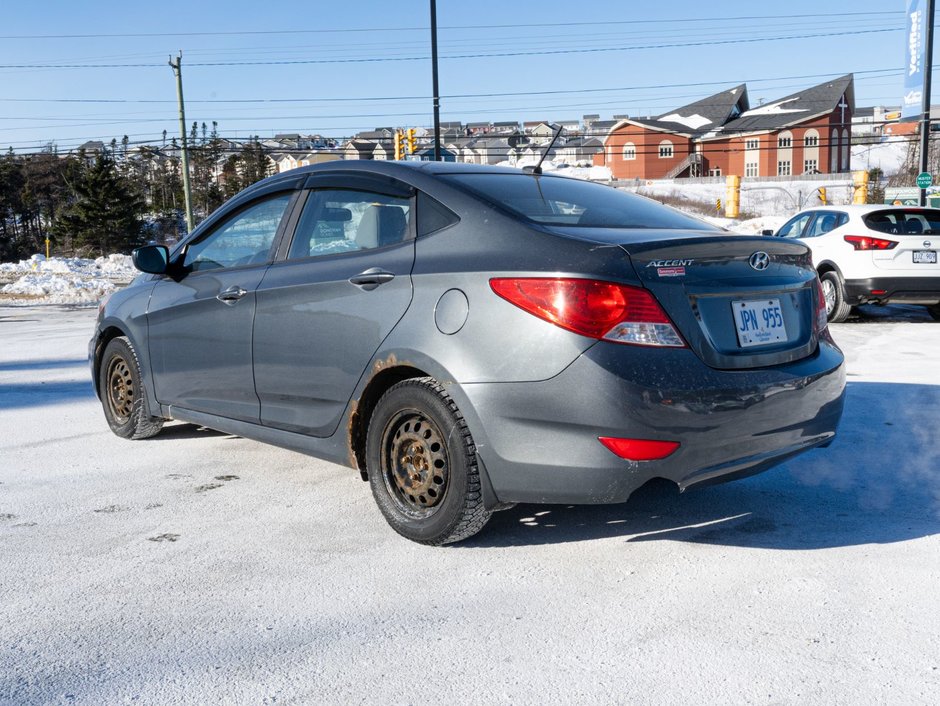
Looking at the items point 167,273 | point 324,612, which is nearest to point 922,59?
point 167,273

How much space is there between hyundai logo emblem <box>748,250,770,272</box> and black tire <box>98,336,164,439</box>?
3575 mm

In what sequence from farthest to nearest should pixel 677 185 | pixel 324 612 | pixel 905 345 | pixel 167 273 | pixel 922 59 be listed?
pixel 677 185 → pixel 922 59 → pixel 905 345 → pixel 167 273 → pixel 324 612

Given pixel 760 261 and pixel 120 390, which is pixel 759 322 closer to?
pixel 760 261

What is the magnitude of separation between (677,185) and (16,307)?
185 feet

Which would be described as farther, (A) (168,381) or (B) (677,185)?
(B) (677,185)

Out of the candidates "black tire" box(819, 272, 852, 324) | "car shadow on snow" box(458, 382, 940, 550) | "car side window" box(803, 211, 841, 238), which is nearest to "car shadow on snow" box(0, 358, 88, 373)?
"car shadow on snow" box(458, 382, 940, 550)

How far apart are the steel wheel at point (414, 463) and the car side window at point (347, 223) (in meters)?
0.80

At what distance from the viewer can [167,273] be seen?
5172mm

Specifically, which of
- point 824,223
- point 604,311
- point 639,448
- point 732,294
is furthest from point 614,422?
point 824,223

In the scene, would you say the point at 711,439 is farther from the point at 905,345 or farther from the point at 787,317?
the point at 905,345

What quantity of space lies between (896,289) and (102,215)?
51873 millimetres

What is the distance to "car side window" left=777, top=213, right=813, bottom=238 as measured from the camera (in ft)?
42.9

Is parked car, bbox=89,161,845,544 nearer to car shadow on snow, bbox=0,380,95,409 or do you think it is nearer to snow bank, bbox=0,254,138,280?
car shadow on snow, bbox=0,380,95,409

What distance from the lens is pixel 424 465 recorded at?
3.69 meters
